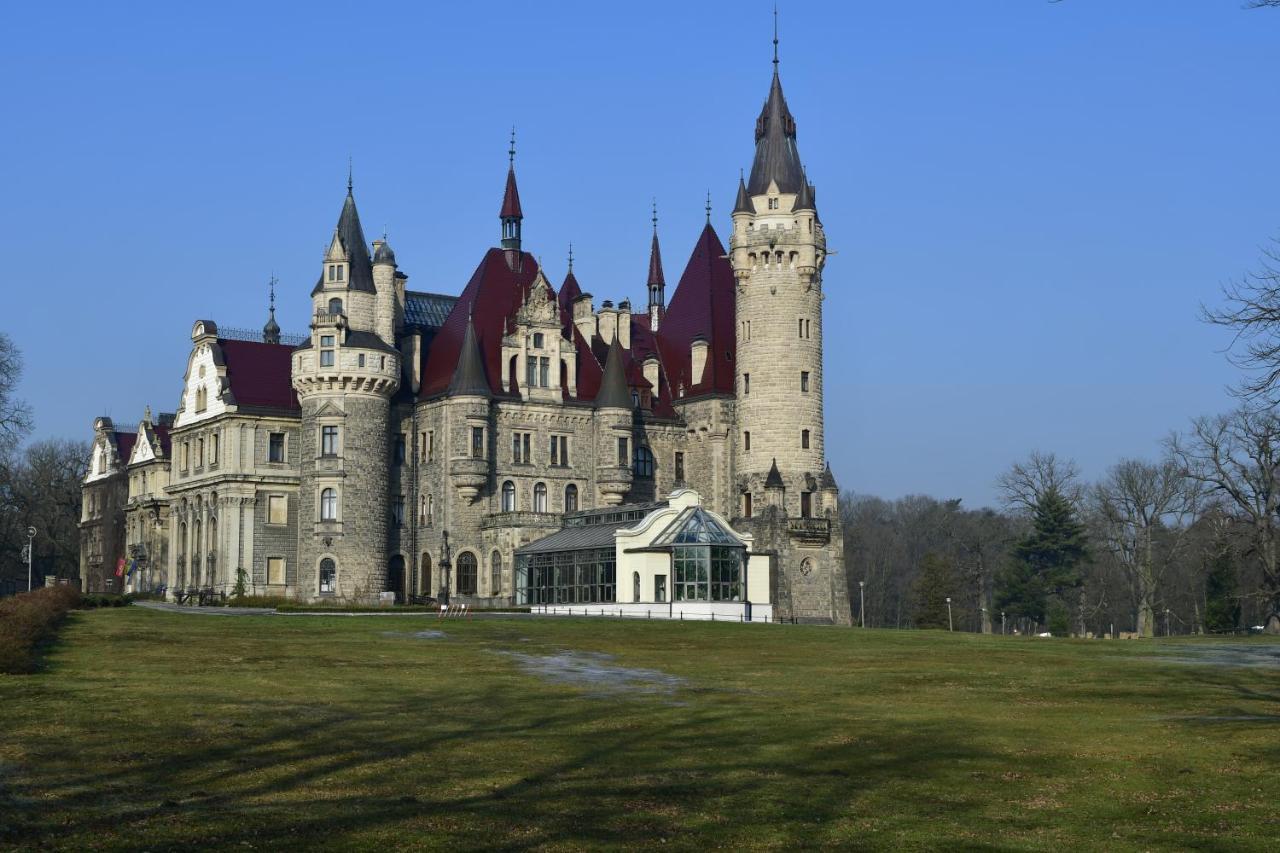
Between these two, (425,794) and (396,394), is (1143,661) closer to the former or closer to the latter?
(425,794)

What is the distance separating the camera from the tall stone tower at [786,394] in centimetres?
8350

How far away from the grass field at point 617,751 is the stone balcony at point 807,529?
3785 centimetres

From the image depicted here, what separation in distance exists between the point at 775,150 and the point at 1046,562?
137ft

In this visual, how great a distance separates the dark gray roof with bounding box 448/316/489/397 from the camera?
8375 centimetres

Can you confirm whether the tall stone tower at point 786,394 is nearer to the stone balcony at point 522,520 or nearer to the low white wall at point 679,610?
the low white wall at point 679,610

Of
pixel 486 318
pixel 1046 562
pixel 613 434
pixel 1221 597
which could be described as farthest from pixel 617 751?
pixel 1046 562

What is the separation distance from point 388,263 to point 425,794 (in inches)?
2677

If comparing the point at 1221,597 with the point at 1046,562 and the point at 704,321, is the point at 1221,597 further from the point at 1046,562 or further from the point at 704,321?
the point at 704,321

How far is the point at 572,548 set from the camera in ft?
256

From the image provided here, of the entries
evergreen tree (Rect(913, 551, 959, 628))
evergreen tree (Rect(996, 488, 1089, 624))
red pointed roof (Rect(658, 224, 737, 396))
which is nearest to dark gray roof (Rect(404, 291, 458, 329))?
red pointed roof (Rect(658, 224, 737, 396))

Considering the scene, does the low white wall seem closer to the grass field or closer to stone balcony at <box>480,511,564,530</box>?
stone balcony at <box>480,511,564,530</box>

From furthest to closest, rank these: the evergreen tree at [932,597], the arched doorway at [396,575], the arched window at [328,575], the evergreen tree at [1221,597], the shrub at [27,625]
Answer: the evergreen tree at [932,597] < the arched doorway at [396,575] < the evergreen tree at [1221,597] < the arched window at [328,575] < the shrub at [27,625]

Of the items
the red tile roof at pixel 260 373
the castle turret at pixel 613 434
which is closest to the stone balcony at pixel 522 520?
the castle turret at pixel 613 434

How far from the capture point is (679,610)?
2844 inches
